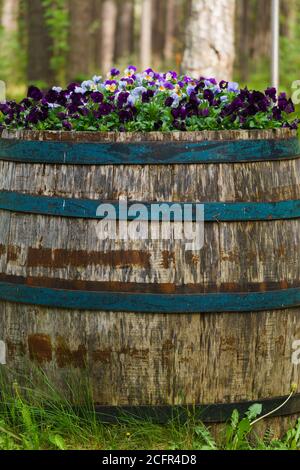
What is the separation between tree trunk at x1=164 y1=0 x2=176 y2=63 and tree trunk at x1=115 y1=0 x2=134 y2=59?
624 centimetres

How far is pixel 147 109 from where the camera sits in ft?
12.1

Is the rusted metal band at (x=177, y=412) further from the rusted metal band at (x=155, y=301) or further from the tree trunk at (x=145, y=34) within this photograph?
the tree trunk at (x=145, y=34)

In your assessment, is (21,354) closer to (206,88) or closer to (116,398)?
(116,398)

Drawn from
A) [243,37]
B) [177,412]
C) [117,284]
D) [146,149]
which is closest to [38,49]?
[146,149]

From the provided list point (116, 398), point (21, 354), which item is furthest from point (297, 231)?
point (21, 354)

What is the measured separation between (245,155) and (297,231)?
418mm

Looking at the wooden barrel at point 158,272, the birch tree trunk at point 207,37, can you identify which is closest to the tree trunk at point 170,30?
the birch tree trunk at point 207,37

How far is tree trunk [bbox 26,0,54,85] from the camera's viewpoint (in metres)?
15.3

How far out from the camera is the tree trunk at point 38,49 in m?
15.3

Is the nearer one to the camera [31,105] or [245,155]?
[245,155]

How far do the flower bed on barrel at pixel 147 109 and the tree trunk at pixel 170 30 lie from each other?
30789 mm

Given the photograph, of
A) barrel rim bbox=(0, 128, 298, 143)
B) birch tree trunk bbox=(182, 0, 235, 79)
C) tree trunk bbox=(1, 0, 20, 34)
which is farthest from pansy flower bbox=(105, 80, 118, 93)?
tree trunk bbox=(1, 0, 20, 34)

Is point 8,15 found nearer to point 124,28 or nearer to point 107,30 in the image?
point 107,30
